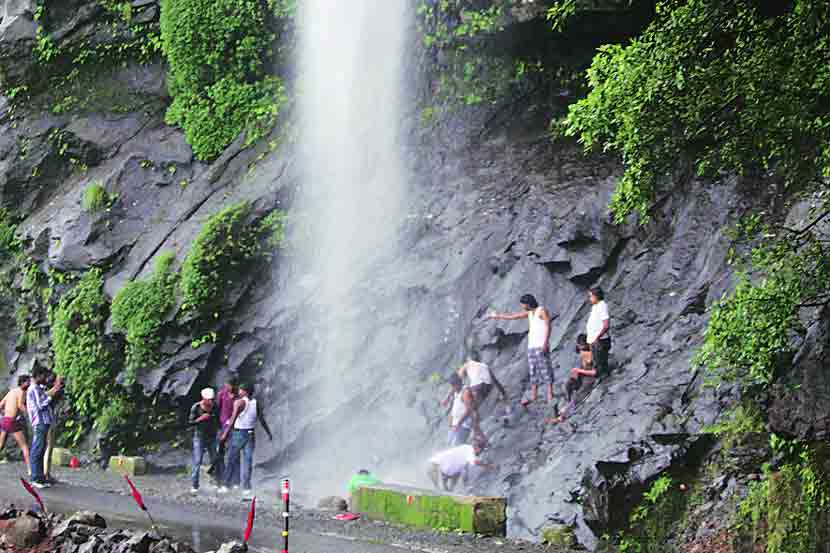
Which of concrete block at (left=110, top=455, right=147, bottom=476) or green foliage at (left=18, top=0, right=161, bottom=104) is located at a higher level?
green foliage at (left=18, top=0, right=161, bottom=104)

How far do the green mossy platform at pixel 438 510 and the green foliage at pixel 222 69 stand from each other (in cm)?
1234

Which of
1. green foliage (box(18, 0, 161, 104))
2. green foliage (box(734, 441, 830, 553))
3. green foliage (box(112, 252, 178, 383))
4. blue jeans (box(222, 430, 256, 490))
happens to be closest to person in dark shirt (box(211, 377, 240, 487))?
blue jeans (box(222, 430, 256, 490))

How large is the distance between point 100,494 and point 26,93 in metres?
14.3

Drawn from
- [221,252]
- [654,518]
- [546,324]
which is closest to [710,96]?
[654,518]

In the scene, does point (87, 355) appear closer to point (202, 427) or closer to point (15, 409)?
point (15, 409)

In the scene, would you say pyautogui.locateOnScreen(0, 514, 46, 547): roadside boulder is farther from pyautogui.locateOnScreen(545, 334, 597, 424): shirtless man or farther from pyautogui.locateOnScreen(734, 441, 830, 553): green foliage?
pyautogui.locateOnScreen(734, 441, 830, 553): green foliage

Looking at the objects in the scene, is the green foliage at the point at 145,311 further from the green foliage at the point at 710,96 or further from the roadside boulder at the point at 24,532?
the green foliage at the point at 710,96

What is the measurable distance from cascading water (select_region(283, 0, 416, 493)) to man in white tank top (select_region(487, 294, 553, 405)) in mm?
3511

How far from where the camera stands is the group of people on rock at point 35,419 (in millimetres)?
16573

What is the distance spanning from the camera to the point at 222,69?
25.8 m

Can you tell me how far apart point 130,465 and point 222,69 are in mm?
9475

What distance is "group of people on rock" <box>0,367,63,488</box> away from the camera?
16.6 m

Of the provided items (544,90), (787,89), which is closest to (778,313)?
(787,89)

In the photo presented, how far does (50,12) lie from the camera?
27.9 m
